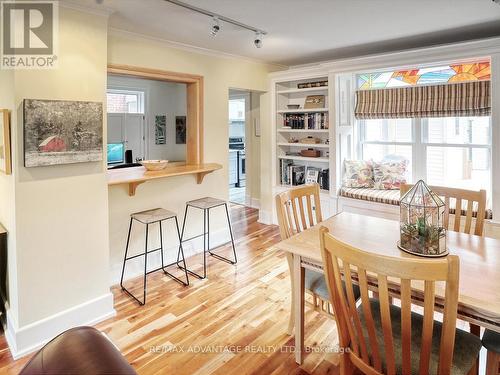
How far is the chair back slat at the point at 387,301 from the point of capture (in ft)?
3.50

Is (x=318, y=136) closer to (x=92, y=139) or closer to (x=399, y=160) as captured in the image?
(x=399, y=160)

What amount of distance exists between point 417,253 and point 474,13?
2.27 metres

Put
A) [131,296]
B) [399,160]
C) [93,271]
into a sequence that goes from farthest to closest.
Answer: [399,160] < [131,296] < [93,271]

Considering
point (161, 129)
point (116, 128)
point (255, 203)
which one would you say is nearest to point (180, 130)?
point (161, 129)

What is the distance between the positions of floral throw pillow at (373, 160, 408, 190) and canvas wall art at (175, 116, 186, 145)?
138 inches

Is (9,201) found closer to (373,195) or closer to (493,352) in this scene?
(493,352)

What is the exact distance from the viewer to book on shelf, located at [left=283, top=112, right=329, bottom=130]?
4.42 m

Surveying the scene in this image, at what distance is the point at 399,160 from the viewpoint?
13.5 feet

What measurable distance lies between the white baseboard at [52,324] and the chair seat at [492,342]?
244cm

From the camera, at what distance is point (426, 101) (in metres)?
3.72

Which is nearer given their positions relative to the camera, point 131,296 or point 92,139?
point 92,139

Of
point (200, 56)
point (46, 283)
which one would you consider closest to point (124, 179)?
point (46, 283)

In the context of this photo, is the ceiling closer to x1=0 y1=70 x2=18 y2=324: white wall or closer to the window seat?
x1=0 y1=70 x2=18 y2=324: white wall

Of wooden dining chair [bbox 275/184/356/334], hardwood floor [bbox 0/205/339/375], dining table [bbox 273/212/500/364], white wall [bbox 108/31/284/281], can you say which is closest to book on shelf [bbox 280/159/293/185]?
white wall [bbox 108/31/284/281]
